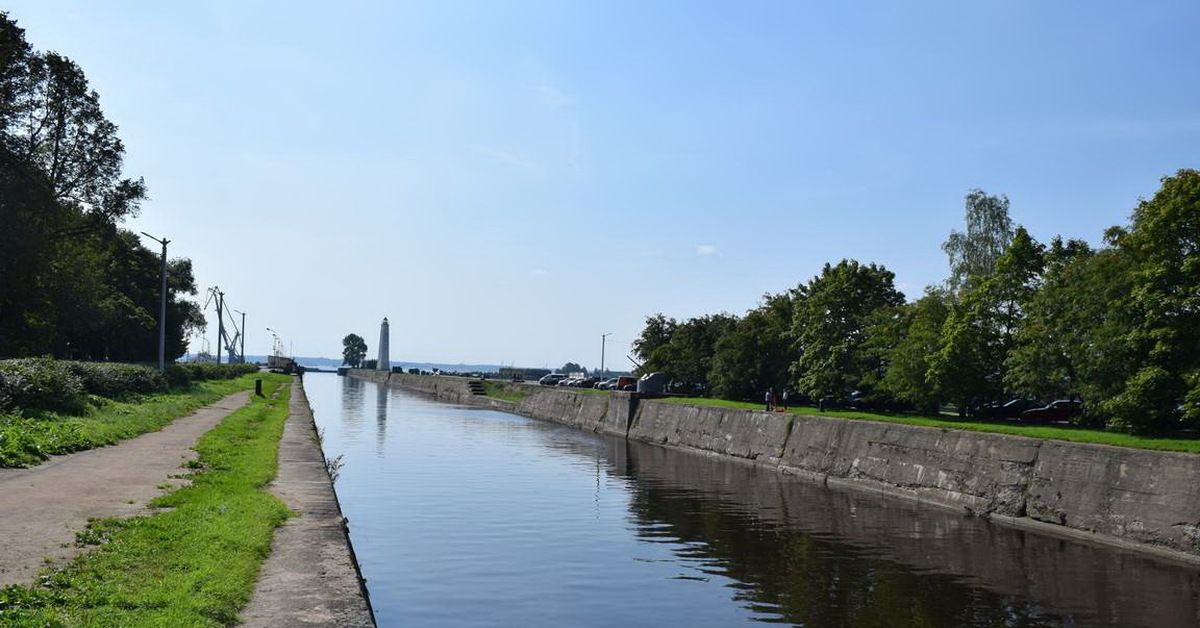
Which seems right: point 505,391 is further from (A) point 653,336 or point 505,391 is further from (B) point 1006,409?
(B) point 1006,409

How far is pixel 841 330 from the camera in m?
47.0

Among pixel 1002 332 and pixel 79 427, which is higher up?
pixel 1002 332

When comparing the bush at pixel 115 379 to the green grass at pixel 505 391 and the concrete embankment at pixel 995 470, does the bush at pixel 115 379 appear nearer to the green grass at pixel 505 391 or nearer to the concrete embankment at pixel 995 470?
the concrete embankment at pixel 995 470

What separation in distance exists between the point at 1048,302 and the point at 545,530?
22.2 metres

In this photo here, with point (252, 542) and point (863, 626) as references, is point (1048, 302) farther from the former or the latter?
point (252, 542)

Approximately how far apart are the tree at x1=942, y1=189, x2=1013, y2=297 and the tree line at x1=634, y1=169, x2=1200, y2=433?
0.09m

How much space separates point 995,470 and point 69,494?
23.5 metres

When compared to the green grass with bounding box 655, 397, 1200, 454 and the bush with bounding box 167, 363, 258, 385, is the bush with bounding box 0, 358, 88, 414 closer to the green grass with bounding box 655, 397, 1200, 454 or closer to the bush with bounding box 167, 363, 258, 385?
the bush with bounding box 167, 363, 258, 385

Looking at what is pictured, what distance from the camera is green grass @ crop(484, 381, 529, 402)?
3541 inches

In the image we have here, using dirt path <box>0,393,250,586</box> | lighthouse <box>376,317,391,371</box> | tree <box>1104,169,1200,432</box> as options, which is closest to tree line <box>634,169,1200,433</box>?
tree <box>1104,169,1200,432</box>

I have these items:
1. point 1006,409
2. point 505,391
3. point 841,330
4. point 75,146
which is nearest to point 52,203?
point 75,146

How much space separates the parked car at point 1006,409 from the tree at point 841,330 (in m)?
5.05

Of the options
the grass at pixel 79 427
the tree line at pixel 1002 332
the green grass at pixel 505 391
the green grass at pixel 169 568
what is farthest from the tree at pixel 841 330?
the green grass at pixel 505 391

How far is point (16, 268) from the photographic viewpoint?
40469 mm
